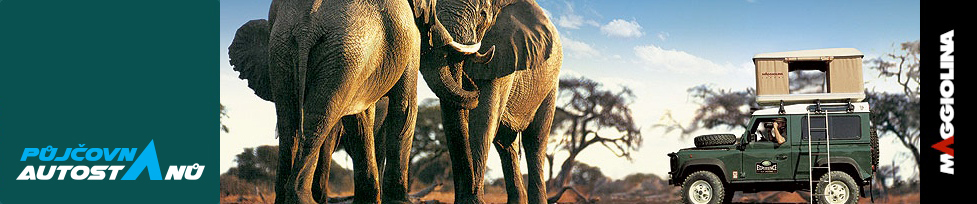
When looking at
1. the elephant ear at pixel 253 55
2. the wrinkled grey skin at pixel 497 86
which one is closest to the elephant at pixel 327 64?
the wrinkled grey skin at pixel 497 86

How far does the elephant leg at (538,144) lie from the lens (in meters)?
10.9

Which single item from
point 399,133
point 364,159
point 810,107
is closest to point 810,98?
point 810,107

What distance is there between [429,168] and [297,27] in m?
12.0

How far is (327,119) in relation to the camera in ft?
23.6

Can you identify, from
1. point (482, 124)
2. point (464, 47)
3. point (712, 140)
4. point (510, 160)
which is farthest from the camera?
point (510, 160)

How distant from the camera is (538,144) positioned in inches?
432

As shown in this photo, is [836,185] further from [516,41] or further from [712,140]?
[516,41]

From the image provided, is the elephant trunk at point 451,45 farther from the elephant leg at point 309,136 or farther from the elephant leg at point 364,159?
the elephant leg at point 309,136

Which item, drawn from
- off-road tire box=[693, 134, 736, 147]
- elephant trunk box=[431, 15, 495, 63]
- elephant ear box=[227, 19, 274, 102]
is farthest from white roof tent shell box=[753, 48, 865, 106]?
elephant ear box=[227, 19, 274, 102]

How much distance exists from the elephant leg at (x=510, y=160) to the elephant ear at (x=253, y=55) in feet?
7.90

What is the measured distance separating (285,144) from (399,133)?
1.27 m

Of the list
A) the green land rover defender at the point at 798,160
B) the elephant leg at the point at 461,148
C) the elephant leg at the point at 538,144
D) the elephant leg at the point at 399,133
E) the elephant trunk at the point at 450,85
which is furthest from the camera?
the elephant leg at the point at 538,144
